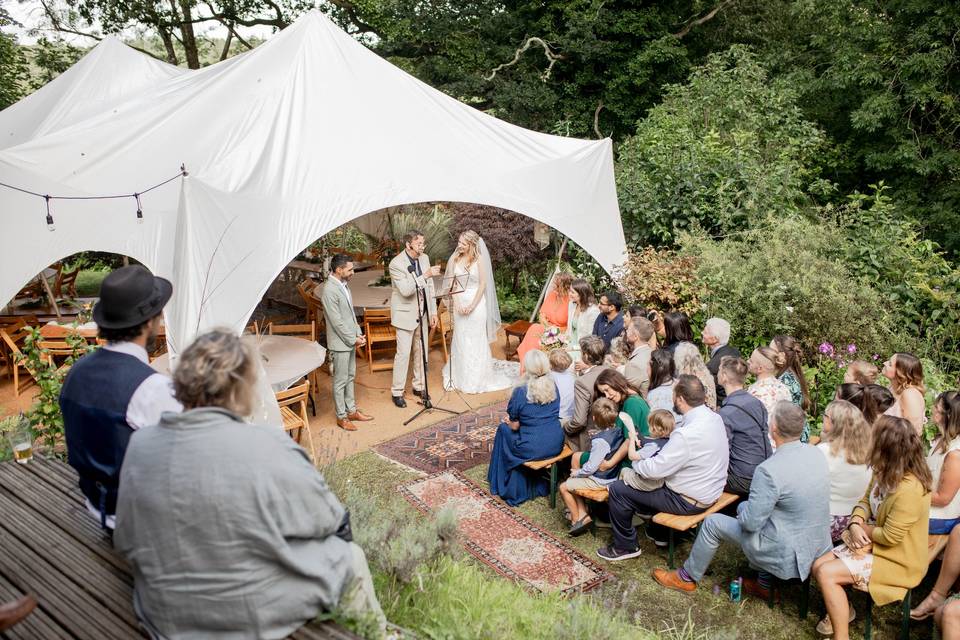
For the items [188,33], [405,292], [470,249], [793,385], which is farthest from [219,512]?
[188,33]

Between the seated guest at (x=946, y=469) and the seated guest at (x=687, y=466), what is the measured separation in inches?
46.1

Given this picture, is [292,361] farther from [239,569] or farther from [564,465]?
[239,569]

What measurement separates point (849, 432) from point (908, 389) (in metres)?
0.95

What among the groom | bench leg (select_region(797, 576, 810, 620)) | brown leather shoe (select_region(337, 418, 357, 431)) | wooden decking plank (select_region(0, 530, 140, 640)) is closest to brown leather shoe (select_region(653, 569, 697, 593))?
bench leg (select_region(797, 576, 810, 620))

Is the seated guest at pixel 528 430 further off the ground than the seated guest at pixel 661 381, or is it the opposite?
the seated guest at pixel 661 381

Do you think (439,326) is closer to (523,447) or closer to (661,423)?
(523,447)

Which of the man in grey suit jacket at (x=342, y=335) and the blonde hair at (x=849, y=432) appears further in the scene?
the man in grey suit jacket at (x=342, y=335)

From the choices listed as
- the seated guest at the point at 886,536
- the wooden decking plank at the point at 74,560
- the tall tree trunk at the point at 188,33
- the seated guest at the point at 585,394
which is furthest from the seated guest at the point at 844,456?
the tall tree trunk at the point at 188,33

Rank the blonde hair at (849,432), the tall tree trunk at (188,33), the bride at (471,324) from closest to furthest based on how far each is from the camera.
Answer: the blonde hair at (849,432) → the bride at (471,324) → the tall tree trunk at (188,33)

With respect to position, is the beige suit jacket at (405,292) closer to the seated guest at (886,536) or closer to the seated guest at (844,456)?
the seated guest at (844,456)

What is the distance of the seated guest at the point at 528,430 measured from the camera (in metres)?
5.39

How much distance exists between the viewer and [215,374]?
216 centimetres

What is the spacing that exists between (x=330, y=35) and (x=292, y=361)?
3.70 m

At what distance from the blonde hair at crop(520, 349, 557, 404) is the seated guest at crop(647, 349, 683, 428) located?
Result: 73cm
